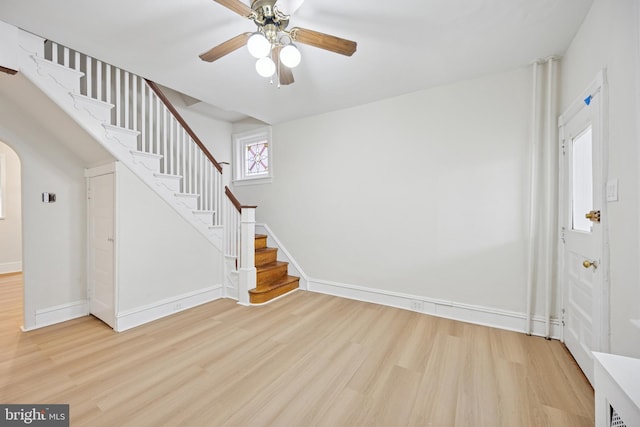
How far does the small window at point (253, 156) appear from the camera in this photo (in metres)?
4.26

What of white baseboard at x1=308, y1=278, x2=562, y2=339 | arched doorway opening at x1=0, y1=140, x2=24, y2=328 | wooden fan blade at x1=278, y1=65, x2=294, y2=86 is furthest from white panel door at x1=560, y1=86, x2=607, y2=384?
arched doorway opening at x1=0, y1=140, x2=24, y2=328

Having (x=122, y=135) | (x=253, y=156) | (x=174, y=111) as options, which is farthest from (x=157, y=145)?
(x=253, y=156)

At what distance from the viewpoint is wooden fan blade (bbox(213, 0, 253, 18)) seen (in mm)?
1449

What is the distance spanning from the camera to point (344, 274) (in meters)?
3.55

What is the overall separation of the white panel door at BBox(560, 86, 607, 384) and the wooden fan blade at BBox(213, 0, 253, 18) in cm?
224

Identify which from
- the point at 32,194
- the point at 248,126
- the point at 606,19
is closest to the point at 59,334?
the point at 32,194

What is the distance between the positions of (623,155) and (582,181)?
745mm

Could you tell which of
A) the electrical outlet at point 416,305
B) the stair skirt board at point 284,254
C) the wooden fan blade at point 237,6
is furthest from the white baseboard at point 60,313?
the electrical outlet at point 416,305

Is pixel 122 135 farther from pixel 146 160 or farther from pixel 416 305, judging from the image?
pixel 416 305

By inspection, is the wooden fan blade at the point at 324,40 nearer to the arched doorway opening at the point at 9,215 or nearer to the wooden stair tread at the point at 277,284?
the wooden stair tread at the point at 277,284

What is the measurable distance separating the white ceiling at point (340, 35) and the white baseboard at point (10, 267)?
17.1ft

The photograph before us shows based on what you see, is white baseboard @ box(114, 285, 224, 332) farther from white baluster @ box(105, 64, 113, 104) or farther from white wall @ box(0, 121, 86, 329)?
white baluster @ box(105, 64, 113, 104)

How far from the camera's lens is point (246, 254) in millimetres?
3301

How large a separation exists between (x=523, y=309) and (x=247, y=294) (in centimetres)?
304
